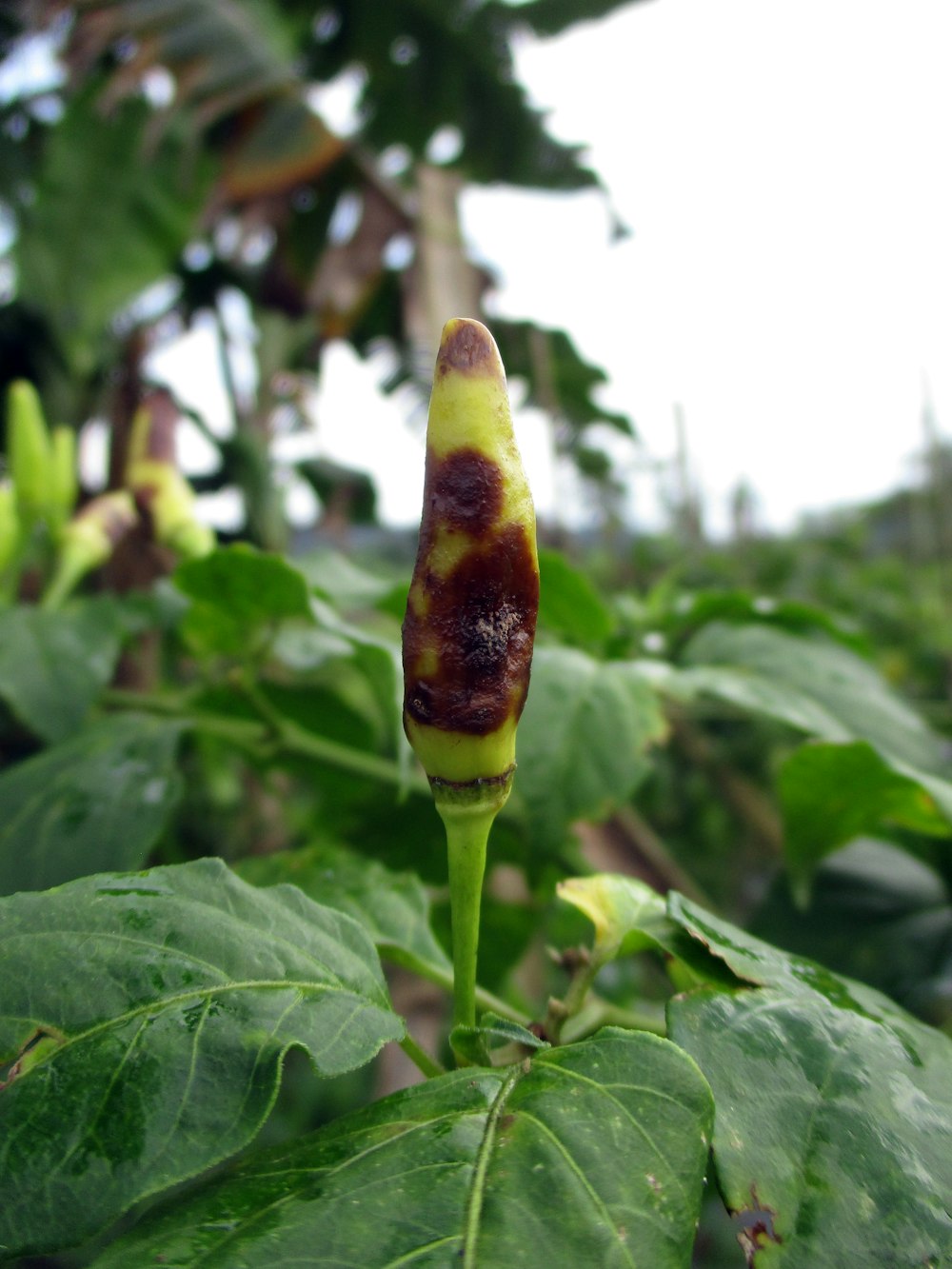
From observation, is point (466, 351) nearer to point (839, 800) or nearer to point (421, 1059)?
point (421, 1059)

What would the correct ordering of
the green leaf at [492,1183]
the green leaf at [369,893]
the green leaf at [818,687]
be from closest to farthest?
1. the green leaf at [492,1183]
2. the green leaf at [369,893]
3. the green leaf at [818,687]

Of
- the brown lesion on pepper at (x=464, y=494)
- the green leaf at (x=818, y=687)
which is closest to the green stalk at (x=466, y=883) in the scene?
the brown lesion on pepper at (x=464, y=494)

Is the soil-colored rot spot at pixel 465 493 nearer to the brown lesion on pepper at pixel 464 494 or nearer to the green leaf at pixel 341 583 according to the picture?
the brown lesion on pepper at pixel 464 494

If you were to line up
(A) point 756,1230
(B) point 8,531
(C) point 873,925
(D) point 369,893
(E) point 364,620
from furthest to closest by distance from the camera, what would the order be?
(E) point 364,620 < (B) point 8,531 < (C) point 873,925 < (D) point 369,893 < (A) point 756,1230

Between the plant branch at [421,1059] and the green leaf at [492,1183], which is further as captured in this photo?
the plant branch at [421,1059]

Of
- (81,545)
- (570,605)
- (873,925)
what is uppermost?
(81,545)

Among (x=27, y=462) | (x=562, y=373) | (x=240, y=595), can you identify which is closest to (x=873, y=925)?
(x=240, y=595)

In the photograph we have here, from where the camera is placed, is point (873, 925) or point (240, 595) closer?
point (240, 595)
